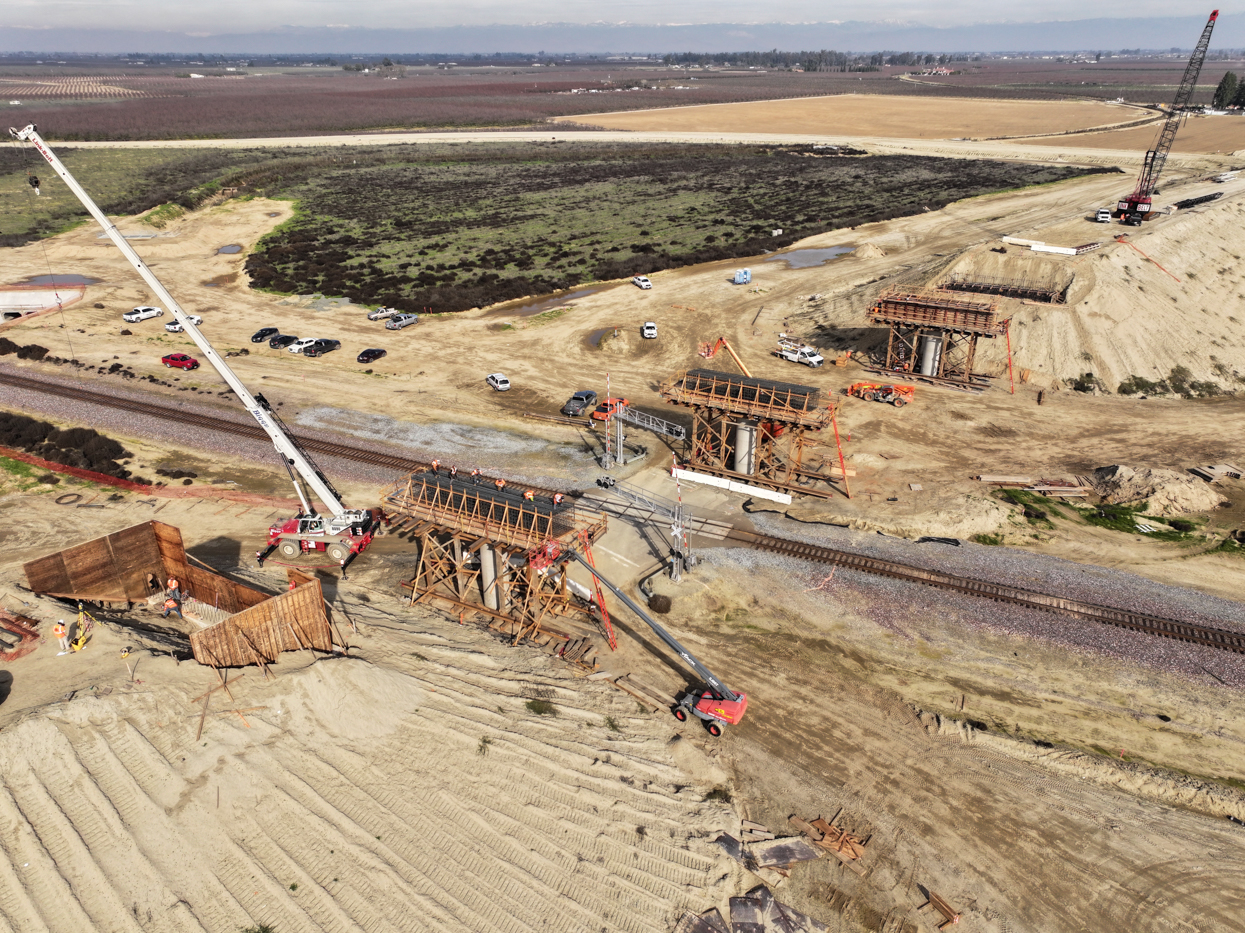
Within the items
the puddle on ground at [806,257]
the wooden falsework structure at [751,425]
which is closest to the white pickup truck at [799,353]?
the wooden falsework structure at [751,425]

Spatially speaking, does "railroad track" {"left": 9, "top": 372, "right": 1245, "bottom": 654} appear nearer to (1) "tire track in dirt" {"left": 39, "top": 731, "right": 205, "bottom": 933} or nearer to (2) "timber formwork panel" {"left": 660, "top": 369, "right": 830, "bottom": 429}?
(2) "timber formwork panel" {"left": 660, "top": 369, "right": 830, "bottom": 429}

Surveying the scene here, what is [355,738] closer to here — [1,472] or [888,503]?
[888,503]

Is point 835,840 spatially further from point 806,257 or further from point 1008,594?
point 806,257

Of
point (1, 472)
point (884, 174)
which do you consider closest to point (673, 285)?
point (1, 472)

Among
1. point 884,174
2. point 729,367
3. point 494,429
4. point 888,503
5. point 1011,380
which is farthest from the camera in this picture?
point 884,174

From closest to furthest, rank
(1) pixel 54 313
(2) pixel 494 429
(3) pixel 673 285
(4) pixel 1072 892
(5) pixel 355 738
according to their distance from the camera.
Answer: (4) pixel 1072 892, (5) pixel 355 738, (2) pixel 494 429, (1) pixel 54 313, (3) pixel 673 285

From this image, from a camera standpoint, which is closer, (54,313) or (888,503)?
(888,503)

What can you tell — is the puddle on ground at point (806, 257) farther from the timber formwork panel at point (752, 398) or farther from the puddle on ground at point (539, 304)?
the timber formwork panel at point (752, 398)
